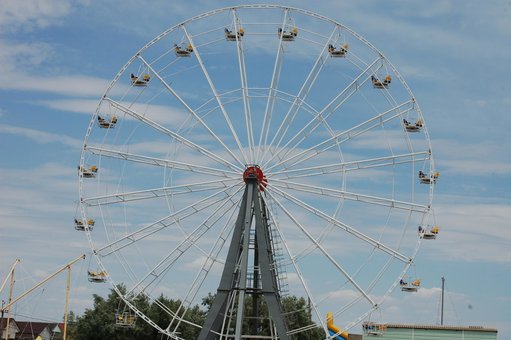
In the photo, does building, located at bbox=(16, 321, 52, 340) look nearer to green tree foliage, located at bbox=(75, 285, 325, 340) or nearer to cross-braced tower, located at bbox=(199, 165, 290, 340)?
green tree foliage, located at bbox=(75, 285, 325, 340)

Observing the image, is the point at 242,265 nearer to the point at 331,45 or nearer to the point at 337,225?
the point at 337,225

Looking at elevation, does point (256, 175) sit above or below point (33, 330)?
above

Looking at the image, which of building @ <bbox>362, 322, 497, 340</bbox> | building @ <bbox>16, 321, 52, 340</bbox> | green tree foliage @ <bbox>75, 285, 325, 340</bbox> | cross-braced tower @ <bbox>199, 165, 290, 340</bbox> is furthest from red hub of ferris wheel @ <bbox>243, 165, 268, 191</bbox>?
building @ <bbox>16, 321, 52, 340</bbox>

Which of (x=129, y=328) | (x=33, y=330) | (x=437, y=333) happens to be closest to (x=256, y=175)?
(x=437, y=333)

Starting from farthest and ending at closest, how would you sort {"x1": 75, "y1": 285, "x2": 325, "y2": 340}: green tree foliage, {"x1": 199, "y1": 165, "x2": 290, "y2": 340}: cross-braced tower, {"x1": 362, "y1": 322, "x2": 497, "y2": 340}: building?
{"x1": 75, "y1": 285, "x2": 325, "y2": 340}: green tree foliage → {"x1": 362, "y1": 322, "x2": 497, "y2": 340}: building → {"x1": 199, "y1": 165, "x2": 290, "y2": 340}: cross-braced tower

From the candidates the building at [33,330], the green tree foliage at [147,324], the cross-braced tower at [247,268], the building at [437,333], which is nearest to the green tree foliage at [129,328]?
the green tree foliage at [147,324]

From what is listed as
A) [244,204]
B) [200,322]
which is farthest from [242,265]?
[200,322]

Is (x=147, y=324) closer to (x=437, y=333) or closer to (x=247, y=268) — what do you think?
(x=437, y=333)

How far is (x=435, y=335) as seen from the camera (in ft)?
266

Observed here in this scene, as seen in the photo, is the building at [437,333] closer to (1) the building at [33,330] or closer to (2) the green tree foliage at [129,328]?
(2) the green tree foliage at [129,328]

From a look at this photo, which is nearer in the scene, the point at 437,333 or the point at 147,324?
the point at 437,333

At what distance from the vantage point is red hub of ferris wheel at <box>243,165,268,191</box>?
56.1m

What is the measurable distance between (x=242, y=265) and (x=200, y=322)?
40.9 m

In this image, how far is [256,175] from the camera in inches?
2208
